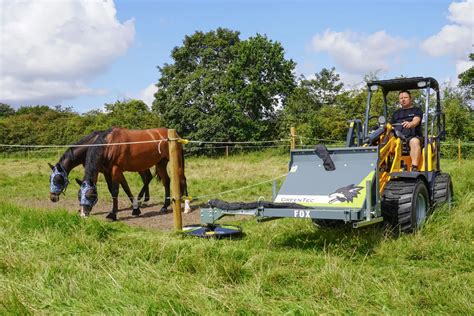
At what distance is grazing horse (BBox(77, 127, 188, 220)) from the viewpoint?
329 inches

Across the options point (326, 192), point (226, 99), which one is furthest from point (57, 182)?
point (226, 99)

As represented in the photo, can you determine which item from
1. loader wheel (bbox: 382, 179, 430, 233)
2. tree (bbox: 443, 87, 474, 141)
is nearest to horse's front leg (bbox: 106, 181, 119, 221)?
loader wheel (bbox: 382, 179, 430, 233)

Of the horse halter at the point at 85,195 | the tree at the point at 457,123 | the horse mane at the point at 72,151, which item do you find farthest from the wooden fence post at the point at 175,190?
the tree at the point at 457,123

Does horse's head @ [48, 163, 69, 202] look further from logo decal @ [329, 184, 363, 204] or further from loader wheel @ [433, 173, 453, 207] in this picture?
loader wheel @ [433, 173, 453, 207]

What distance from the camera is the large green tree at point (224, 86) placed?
3559 centimetres

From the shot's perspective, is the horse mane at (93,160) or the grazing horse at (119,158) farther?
the horse mane at (93,160)

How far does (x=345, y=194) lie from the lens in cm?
532

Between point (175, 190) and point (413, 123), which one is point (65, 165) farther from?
point (413, 123)

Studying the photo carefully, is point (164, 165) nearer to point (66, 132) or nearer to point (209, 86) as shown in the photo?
point (209, 86)

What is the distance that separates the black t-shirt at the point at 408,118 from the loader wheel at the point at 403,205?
1064 mm

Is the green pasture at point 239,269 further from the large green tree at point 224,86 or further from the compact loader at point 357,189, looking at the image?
the large green tree at point 224,86

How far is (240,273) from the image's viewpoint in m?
4.15

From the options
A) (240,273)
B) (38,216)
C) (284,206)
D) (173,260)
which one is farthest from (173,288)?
(38,216)

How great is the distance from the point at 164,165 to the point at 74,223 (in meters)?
4.49
